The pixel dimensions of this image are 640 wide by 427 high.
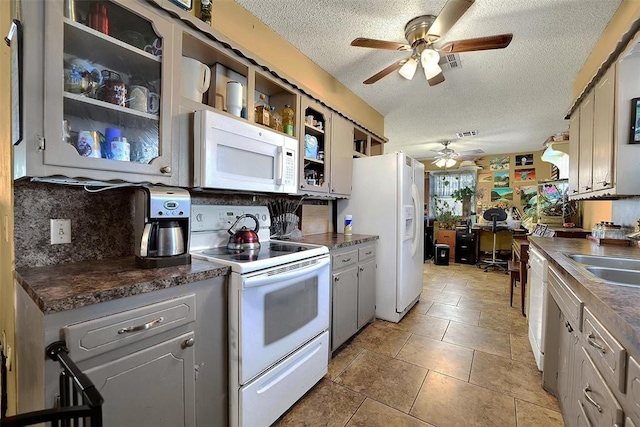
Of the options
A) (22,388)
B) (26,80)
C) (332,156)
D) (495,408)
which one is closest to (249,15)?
(332,156)

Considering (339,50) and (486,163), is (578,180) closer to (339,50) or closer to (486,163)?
(339,50)

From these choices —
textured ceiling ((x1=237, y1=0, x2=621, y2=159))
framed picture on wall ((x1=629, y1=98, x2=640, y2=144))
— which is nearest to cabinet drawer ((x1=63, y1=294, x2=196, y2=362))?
textured ceiling ((x1=237, y1=0, x2=621, y2=159))

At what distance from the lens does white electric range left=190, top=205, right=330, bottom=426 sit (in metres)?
1.31

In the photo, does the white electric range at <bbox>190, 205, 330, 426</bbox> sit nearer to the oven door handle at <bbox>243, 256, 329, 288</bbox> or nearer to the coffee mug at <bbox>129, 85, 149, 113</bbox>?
the oven door handle at <bbox>243, 256, 329, 288</bbox>

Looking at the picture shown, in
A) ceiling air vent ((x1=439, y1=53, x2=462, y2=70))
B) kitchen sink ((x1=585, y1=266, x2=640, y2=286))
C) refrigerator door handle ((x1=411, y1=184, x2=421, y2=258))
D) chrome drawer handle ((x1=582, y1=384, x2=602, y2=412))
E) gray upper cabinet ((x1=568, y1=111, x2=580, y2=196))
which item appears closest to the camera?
chrome drawer handle ((x1=582, y1=384, x2=602, y2=412))

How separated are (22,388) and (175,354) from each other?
631mm

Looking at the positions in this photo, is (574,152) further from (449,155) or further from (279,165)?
(449,155)

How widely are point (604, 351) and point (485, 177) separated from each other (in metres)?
6.36

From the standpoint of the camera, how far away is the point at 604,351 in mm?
Result: 860

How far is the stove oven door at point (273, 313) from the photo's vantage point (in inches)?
51.4

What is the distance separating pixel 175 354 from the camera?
43.6 inches

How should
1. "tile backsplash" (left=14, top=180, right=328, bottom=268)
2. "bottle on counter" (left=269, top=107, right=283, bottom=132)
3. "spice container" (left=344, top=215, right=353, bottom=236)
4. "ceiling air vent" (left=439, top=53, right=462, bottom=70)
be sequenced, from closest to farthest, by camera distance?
1. "tile backsplash" (left=14, top=180, right=328, bottom=268)
2. "bottle on counter" (left=269, top=107, right=283, bottom=132)
3. "ceiling air vent" (left=439, top=53, right=462, bottom=70)
4. "spice container" (left=344, top=215, right=353, bottom=236)

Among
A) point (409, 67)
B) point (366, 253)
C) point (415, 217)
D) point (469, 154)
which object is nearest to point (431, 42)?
point (409, 67)

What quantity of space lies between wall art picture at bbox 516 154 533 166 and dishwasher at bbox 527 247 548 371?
4.79 m
